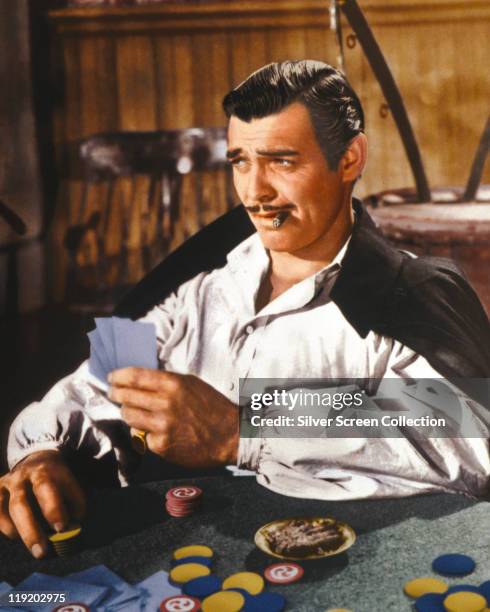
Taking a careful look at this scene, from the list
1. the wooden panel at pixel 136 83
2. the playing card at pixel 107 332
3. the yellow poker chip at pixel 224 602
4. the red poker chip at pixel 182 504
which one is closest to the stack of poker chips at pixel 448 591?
the yellow poker chip at pixel 224 602

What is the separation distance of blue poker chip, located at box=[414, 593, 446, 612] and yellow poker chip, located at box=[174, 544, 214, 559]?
429mm

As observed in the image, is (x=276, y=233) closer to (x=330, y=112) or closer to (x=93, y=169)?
(x=330, y=112)

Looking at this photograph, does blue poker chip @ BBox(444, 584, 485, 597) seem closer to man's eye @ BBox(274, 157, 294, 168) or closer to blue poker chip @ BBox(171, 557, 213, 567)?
blue poker chip @ BBox(171, 557, 213, 567)

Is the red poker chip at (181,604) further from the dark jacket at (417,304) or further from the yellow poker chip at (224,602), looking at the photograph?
the dark jacket at (417,304)

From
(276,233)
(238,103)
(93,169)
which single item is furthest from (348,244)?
(93,169)

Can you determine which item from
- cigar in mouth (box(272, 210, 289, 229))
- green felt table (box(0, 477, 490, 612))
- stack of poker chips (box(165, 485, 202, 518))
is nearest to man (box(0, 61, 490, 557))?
cigar in mouth (box(272, 210, 289, 229))

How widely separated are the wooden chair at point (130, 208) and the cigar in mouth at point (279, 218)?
180 mm

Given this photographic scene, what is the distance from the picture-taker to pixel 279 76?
1977 mm

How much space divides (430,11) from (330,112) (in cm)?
39

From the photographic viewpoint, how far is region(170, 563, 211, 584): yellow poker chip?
160 cm

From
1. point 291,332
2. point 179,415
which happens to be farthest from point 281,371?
point 179,415

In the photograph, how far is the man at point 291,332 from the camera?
193cm

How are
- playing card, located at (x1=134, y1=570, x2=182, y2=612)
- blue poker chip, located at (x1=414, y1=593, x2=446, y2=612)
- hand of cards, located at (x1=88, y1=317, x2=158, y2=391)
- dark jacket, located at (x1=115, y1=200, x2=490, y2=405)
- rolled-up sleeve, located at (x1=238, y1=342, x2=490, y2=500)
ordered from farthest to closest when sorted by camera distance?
hand of cards, located at (x1=88, y1=317, x2=158, y2=391)
dark jacket, located at (x1=115, y1=200, x2=490, y2=405)
rolled-up sleeve, located at (x1=238, y1=342, x2=490, y2=500)
playing card, located at (x1=134, y1=570, x2=182, y2=612)
blue poker chip, located at (x1=414, y1=593, x2=446, y2=612)

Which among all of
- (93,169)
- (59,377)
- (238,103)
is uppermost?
(238,103)
